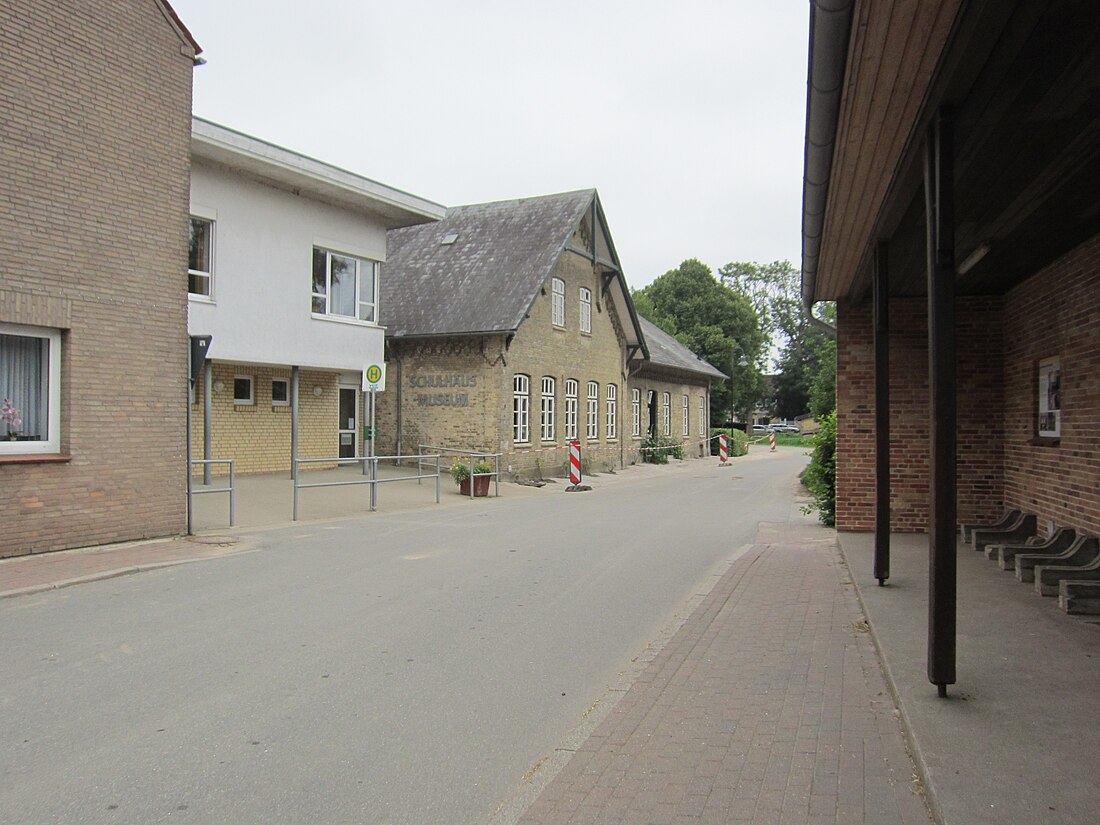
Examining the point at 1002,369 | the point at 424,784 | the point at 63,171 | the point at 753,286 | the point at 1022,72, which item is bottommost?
the point at 424,784

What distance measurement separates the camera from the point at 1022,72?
4.23 meters

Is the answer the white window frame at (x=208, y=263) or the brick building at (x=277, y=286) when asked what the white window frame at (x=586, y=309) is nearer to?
the brick building at (x=277, y=286)

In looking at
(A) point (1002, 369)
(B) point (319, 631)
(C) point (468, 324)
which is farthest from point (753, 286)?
(B) point (319, 631)

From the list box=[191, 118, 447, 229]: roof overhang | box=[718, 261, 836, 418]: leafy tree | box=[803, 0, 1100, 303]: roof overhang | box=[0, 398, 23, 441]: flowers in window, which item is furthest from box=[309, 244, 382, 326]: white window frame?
box=[718, 261, 836, 418]: leafy tree

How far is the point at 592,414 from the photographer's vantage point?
95.8 feet

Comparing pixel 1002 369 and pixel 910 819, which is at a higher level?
pixel 1002 369

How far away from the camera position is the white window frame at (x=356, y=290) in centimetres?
1911

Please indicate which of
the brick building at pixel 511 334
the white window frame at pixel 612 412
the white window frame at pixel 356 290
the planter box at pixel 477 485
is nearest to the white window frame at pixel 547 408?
the brick building at pixel 511 334

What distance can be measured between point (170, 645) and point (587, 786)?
12.1ft

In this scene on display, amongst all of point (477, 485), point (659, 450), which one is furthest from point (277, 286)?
point (659, 450)

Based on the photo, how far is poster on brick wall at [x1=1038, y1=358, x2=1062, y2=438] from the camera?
864 cm

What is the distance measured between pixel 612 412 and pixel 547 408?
5.29 metres

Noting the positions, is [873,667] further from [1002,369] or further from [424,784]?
[1002,369]

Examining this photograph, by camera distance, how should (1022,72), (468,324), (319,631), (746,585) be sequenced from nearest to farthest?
(1022,72)
(319,631)
(746,585)
(468,324)
